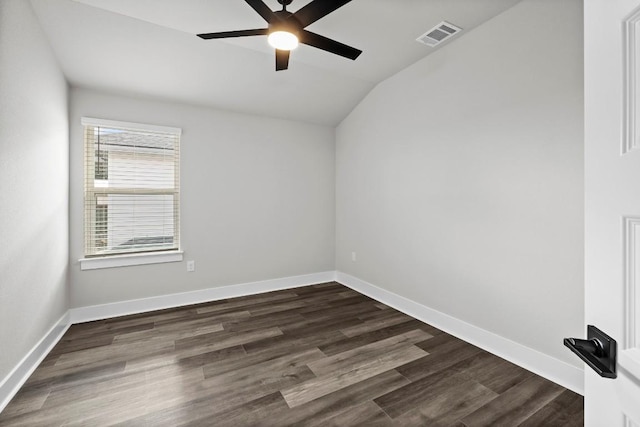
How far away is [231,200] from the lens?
383 centimetres

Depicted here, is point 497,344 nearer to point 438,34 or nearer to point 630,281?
point 630,281

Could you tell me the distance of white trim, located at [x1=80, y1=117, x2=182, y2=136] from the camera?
3041mm

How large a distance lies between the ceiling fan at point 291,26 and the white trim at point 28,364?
2.53 metres

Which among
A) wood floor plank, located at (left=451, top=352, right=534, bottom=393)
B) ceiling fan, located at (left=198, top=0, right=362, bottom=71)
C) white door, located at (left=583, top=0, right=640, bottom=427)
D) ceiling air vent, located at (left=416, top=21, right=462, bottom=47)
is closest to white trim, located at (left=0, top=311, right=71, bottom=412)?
ceiling fan, located at (left=198, top=0, right=362, bottom=71)

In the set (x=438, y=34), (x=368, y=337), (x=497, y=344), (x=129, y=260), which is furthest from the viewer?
(x=129, y=260)

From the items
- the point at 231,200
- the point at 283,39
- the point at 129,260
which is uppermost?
the point at 283,39

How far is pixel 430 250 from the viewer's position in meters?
3.03

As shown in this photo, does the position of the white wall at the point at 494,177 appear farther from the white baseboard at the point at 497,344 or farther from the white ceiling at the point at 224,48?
the white ceiling at the point at 224,48

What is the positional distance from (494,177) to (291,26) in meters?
1.94

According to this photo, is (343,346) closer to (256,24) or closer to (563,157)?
(563,157)

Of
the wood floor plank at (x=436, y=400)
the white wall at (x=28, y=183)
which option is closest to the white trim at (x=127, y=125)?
the white wall at (x=28, y=183)

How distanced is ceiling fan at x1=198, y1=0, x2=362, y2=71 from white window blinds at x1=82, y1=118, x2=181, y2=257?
1.89 meters

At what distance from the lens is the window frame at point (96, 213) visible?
308 centimetres

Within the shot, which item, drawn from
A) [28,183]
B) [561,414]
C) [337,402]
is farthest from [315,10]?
[561,414]
